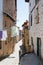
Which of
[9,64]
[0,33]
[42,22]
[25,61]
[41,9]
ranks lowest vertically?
[9,64]

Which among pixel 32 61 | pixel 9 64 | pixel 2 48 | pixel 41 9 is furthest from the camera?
pixel 2 48

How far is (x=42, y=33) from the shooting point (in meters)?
10.9

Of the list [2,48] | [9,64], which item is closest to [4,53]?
[2,48]

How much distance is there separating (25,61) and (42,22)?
2718 mm

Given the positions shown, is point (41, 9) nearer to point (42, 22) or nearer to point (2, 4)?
point (42, 22)

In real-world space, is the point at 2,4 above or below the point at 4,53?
above

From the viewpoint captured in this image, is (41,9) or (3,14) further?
(3,14)

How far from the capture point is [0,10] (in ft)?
68.1

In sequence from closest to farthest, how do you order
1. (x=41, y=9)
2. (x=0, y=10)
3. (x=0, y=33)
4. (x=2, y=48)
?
(x=41, y=9) → (x=0, y=33) → (x=0, y=10) → (x=2, y=48)

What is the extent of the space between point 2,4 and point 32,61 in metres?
12.3

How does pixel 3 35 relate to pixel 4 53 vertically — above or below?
above

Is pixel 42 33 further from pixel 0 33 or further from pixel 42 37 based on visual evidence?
pixel 0 33

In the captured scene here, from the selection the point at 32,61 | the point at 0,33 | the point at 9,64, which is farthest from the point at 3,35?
the point at 32,61

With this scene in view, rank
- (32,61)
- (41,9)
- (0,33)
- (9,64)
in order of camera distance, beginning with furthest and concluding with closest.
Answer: (9,64)
(0,33)
(41,9)
(32,61)
